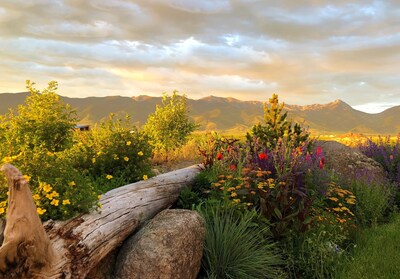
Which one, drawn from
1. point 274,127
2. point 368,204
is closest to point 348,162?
point 274,127

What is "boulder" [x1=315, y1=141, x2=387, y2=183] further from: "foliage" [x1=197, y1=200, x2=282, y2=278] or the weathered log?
the weathered log

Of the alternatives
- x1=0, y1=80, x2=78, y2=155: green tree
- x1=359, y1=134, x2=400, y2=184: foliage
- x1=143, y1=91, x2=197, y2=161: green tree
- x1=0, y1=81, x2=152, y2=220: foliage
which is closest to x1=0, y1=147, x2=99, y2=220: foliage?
x1=0, y1=81, x2=152, y2=220: foliage

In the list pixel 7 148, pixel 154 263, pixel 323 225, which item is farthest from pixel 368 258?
pixel 7 148

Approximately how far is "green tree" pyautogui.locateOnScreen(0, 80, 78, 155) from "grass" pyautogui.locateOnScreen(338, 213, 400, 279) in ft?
20.4

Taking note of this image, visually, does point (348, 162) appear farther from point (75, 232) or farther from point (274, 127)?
point (75, 232)

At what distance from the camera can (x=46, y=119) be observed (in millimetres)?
8117

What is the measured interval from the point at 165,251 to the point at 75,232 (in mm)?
1125

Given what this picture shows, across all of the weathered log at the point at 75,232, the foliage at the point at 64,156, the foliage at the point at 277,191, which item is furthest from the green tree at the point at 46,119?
the foliage at the point at 277,191

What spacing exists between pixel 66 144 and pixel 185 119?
827 cm

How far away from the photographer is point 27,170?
4863mm

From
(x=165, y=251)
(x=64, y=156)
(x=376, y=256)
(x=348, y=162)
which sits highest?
(x=64, y=156)

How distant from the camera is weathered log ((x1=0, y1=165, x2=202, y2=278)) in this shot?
363 centimetres

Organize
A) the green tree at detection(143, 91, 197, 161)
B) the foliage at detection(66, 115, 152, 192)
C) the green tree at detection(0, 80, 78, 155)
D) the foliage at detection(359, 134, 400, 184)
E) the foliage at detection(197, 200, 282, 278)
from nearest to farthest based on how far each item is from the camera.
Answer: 1. the foliage at detection(197, 200, 282, 278)
2. the foliage at detection(66, 115, 152, 192)
3. the green tree at detection(0, 80, 78, 155)
4. the foliage at detection(359, 134, 400, 184)
5. the green tree at detection(143, 91, 197, 161)

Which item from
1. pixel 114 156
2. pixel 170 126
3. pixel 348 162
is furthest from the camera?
pixel 170 126
